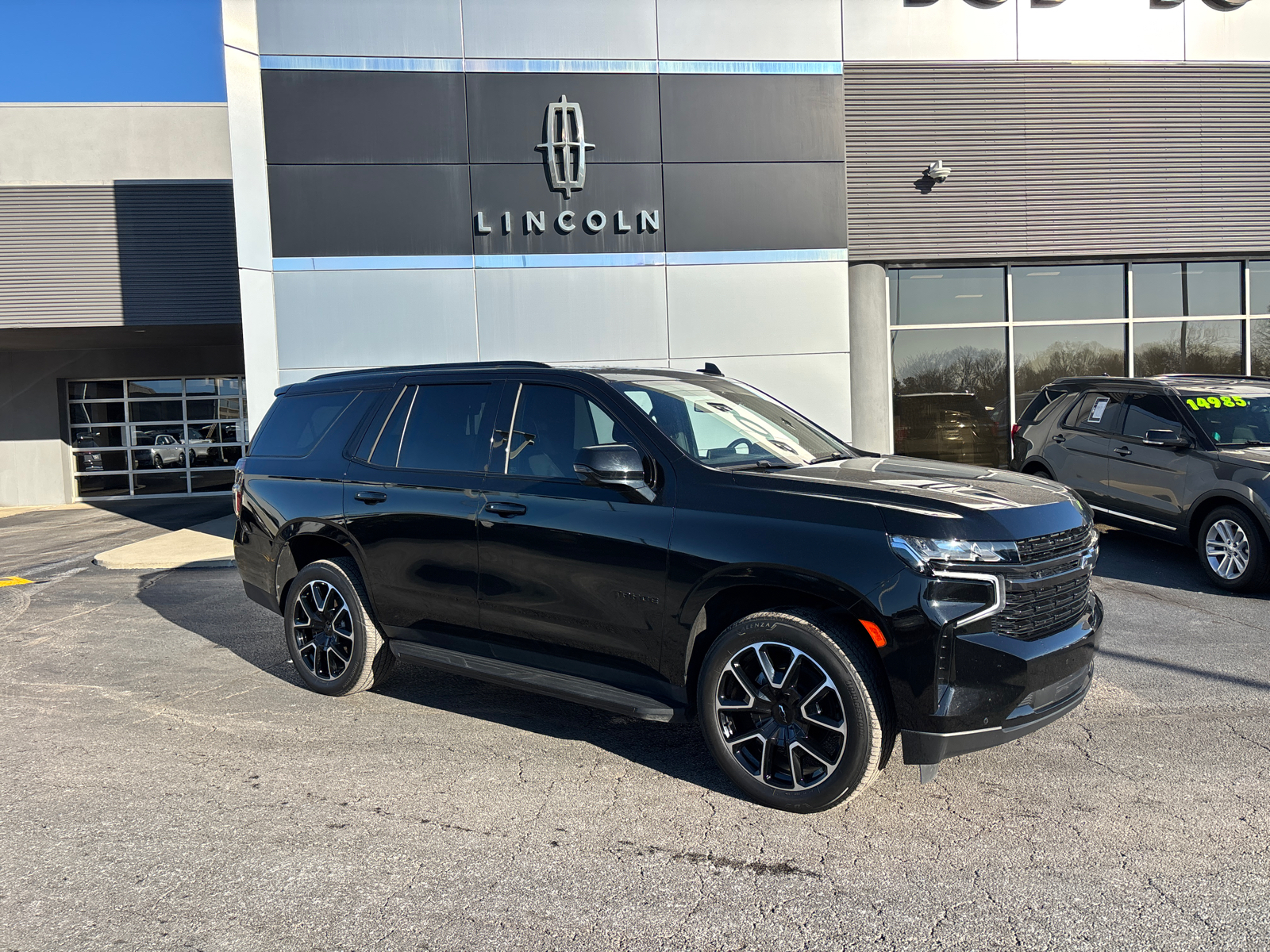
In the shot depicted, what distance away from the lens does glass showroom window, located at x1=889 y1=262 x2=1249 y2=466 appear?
50.0 feet

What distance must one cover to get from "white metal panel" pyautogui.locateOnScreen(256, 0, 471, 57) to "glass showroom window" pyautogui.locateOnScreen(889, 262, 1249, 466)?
7.55 metres

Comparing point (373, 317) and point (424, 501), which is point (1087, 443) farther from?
point (373, 317)

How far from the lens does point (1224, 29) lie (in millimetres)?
14594

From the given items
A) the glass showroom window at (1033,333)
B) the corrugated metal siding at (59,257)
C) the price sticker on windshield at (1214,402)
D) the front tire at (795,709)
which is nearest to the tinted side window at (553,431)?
the front tire at (795,709)

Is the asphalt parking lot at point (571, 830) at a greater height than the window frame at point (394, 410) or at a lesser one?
lesser

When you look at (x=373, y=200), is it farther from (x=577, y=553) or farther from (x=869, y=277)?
(x=577, y=553)

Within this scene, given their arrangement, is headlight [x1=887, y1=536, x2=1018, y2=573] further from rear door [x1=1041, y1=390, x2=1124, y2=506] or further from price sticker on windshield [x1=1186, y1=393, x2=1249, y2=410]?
rear door [x1=1041, y1=390, x2=1124, y2=506]

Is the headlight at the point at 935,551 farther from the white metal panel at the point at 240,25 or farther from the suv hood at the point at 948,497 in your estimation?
the white metal panel at the point at 240,25

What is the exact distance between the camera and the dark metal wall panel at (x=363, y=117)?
12766mm

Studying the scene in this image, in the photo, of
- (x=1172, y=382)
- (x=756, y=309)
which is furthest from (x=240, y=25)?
(x=1172, y=382)

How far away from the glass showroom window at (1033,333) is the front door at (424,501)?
11098 millimetres

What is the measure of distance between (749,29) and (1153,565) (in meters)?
8.95

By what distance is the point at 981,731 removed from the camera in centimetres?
365

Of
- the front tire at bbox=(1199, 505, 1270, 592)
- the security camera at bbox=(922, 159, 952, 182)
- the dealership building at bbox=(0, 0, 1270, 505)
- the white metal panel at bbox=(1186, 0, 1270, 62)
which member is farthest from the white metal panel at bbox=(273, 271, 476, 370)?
the white metal panel at bbox=(1186, 0, 1270, 62)
